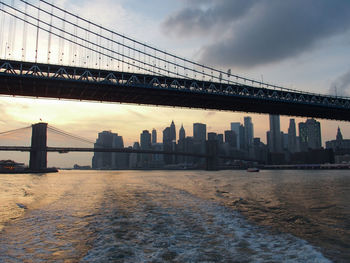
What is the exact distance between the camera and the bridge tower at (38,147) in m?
110

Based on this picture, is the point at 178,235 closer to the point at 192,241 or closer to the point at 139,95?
the point at 192,241

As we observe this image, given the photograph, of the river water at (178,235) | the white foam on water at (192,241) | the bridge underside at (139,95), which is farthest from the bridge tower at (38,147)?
the white foam on water at (192,241)

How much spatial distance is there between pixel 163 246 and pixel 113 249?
1656 millimetres

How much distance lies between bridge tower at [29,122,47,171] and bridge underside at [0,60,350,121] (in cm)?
6128

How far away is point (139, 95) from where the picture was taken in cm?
5653

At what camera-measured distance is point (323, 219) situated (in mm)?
14359

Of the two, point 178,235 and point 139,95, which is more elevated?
point 139,95

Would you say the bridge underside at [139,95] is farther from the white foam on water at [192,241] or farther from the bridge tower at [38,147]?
the bridge tower at [38,147]

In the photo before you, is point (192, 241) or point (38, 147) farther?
point (38, 147)

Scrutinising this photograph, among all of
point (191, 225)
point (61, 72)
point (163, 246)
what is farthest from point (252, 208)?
point (61, 72)

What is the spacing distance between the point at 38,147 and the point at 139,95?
231 feet

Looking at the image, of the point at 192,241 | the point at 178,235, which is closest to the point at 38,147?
the point at 178,235

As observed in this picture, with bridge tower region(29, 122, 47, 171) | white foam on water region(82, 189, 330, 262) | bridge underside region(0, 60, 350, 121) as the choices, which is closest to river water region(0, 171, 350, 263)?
white foam on water region(82, 189, 330, 262)

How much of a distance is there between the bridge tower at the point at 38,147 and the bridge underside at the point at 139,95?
61276 millimetres
